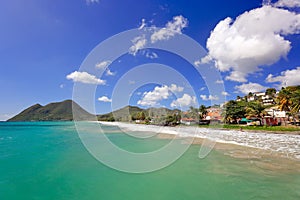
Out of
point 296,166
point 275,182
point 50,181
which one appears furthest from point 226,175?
point 50,181

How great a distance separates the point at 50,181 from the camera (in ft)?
26.0

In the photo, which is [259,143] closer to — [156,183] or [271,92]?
[156,183]

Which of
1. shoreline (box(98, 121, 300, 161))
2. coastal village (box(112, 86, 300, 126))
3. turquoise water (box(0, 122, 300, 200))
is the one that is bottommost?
turquoise water (box(0, 122, 300, 200))

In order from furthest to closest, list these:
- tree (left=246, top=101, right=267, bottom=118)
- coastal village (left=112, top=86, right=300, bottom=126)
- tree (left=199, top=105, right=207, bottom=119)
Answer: tree (left=199, top=105, right=207, bottom=119) → tree (left=246, top=101, right=267, bottom=118) → coastal village (left=112, top=86, right=300, bottom=126)

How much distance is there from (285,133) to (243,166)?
2079 cm

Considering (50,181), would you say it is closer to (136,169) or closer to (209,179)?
(136,169)

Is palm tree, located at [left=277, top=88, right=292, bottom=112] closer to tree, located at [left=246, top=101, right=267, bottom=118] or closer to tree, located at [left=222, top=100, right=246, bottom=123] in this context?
tree, located at [left=246, top=101, right=267, bottom=118]

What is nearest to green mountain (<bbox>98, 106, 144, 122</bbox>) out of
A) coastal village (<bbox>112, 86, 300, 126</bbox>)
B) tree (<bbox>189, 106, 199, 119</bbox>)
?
coastal village (<bbox>112, 86, 300, 126</bbox>)

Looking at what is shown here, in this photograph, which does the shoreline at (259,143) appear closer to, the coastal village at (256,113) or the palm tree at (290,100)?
the palm tree at (290,100)

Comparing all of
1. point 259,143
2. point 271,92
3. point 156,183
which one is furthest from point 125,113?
point 271,92

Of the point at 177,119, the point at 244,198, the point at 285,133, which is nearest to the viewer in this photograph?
the point at 244,198

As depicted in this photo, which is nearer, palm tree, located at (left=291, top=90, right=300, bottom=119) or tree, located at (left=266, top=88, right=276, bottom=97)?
palm tree, located at (left=291, top=90, right=300, bottom=119)

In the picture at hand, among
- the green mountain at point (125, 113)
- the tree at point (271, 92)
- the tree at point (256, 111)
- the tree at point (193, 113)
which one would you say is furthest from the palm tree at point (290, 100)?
the tree at point (271, 92)

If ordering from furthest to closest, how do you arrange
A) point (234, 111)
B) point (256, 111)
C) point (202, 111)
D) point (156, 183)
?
point (202, 111), point (234, 111), point (256, 111), point (156, 183)
